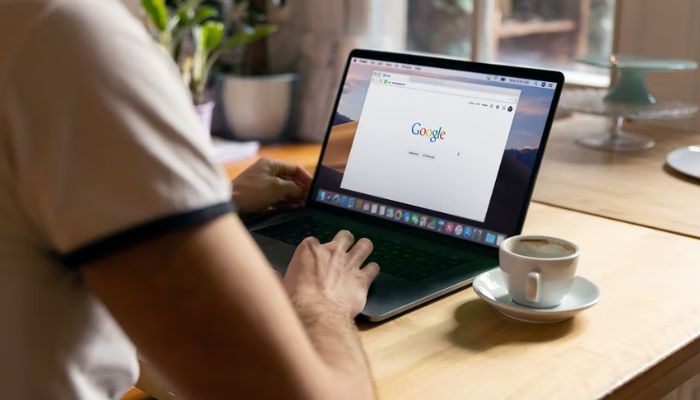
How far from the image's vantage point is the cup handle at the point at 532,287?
0.89 m

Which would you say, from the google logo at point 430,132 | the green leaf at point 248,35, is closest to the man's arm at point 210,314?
the google logo at point 430,132

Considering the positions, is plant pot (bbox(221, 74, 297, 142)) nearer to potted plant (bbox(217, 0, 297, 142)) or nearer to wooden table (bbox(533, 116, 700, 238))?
potted plant (bbox(217, 0, 297, 142))

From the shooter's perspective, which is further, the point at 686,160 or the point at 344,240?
the point at 686,160

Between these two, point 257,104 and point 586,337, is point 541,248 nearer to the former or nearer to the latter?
point 586,337

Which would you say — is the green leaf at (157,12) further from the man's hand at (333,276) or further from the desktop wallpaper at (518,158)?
the man's hand at (333,276)

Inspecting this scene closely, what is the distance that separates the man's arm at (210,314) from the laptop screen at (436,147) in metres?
0.51

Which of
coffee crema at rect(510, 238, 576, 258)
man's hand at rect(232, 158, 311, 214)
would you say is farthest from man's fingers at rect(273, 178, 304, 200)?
coffee crema at rect(510, 238, 576, 258)

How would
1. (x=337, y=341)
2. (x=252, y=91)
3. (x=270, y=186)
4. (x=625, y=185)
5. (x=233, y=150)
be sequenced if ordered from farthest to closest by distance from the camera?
1. (x=252, y=91)
2. (x=233, y=150)
3. (x=625, y=185)
4. (x=270, y=186)
5. (x=337, y=341)

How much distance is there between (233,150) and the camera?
2.42m

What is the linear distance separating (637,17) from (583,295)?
1.15m

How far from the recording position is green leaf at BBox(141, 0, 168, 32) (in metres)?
2.27

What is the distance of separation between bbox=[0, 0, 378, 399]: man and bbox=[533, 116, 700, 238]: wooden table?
0.75 metres

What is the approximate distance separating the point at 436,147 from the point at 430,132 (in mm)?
23

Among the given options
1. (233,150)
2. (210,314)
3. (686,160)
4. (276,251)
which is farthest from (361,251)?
(233,150)
